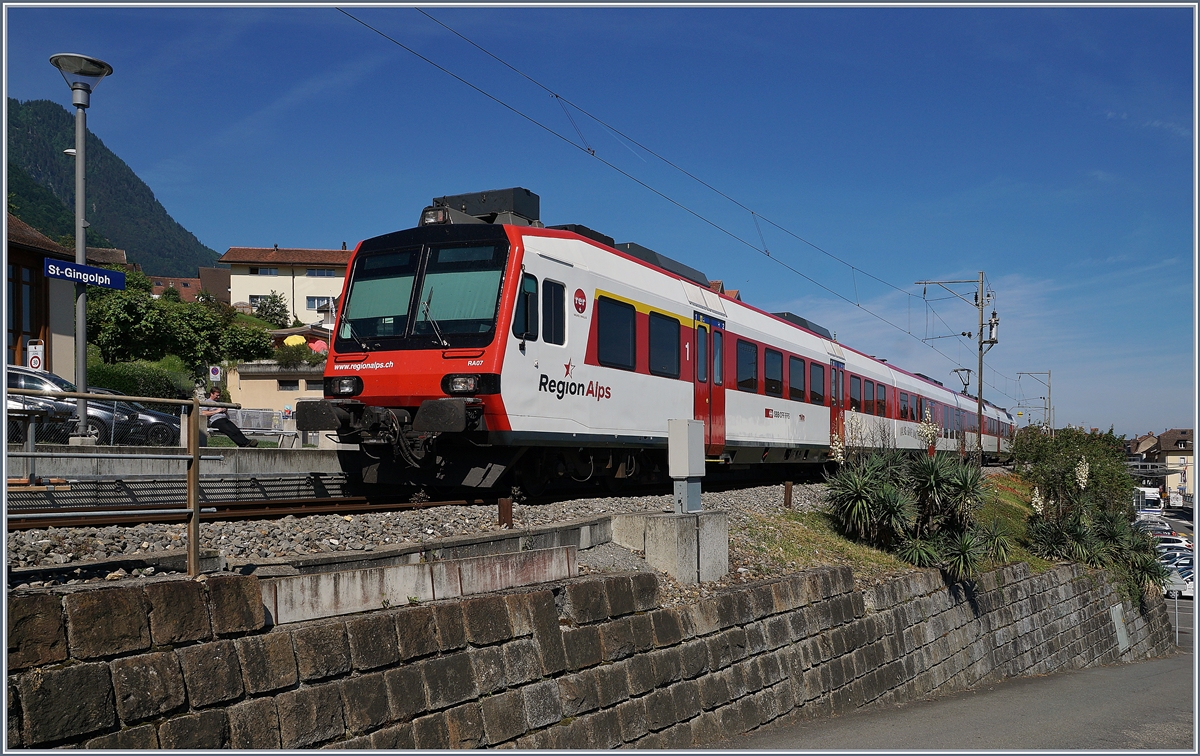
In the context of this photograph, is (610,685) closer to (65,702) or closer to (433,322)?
(65,702)

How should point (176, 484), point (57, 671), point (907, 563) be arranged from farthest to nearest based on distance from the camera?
point (907, 563), point (176, 484), point (57, 671)

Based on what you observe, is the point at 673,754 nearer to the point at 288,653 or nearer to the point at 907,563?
the point at 288,653

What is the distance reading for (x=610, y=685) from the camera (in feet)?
25.1

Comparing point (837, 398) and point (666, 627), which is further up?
point (837, 398)

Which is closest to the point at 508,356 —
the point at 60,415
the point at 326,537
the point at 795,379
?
the point at 326,537

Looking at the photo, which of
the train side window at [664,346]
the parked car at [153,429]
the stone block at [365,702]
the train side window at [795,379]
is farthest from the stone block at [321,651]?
the train side window at [795,379]

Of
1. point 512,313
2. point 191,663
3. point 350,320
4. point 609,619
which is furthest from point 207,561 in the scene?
point 350,320

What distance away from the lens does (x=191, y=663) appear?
501 cm

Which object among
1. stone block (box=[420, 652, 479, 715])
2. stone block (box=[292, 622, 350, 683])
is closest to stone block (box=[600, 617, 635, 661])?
stone block (box=[420, 652, 479, 715])

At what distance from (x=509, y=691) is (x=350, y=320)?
6171mm

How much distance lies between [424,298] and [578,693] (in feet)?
17.7

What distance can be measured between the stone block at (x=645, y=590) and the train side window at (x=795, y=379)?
34.0 feet

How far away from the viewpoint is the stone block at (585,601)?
7.62m

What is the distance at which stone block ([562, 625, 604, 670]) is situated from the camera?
743 cm
